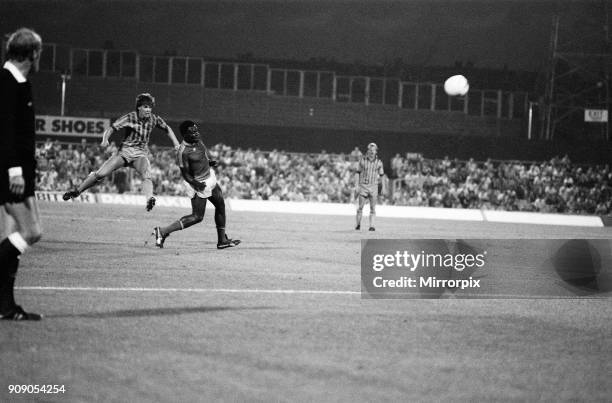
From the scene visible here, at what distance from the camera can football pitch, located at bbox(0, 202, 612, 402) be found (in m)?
4.73

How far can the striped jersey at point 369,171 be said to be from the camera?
903 inches

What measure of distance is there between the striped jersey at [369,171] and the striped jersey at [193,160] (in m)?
9.69

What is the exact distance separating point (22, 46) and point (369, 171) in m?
17.3

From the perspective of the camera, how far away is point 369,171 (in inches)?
903

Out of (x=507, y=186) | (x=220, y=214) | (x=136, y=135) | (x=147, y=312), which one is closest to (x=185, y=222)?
(x=220, y=214)

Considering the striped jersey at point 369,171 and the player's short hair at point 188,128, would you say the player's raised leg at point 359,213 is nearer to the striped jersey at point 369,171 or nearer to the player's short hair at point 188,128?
the striped jersey at point 369,171

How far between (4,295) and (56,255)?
5707 mm

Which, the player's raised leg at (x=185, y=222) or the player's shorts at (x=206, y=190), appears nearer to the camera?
the player's raised leg at (x=185, y=222)

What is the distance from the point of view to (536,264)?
13.7 metres

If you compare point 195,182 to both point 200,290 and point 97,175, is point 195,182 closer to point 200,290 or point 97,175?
point 97,175

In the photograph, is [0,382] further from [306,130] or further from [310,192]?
[306,130]

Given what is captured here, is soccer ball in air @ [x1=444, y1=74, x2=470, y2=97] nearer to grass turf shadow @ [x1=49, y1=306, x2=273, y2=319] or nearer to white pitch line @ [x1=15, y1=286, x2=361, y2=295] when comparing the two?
white pitch line @ [x1=15, y1=286, x2=361, y2=295]

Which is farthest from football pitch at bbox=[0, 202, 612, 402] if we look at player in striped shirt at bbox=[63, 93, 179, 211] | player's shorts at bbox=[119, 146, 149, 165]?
player's shorts at bbox=[119, 146, 149, 165]

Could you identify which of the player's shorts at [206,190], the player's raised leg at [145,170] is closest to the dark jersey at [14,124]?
the player's shorts at [206,190]
